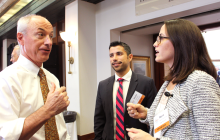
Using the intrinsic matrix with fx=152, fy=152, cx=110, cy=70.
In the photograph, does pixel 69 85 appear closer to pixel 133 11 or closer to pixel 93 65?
pixel 93 65

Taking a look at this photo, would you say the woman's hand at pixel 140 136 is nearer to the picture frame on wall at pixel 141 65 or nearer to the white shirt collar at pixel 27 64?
the white shirt collar at pixel 27 64

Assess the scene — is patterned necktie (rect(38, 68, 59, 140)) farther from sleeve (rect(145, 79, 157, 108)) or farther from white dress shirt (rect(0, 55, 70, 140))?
sleeve (rect(145, 79, 157, 108))

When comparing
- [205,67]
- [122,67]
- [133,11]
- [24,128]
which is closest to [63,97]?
[24,128]

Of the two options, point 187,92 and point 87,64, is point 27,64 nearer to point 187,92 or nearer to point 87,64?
point 187,92

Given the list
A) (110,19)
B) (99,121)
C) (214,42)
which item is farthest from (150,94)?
(214,42)

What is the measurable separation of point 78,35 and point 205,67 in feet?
10.6

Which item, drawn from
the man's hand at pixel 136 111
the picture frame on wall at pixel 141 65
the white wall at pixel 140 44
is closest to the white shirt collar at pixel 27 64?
the man's hand at pixel 136 111

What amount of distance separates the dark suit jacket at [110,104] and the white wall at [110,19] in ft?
5.01

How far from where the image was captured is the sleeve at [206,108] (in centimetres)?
77

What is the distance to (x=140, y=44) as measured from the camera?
14.8 feet

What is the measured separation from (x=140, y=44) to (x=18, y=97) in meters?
3.87

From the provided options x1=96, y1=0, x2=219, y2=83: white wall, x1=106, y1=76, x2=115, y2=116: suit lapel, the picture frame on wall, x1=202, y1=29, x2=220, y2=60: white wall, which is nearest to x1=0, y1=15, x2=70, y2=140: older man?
x1=106, y1=76, x2=115, y2=116: suit lapel

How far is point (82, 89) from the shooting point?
148 inches

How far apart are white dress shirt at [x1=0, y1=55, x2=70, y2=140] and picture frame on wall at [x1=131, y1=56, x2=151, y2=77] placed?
10.3 feet
